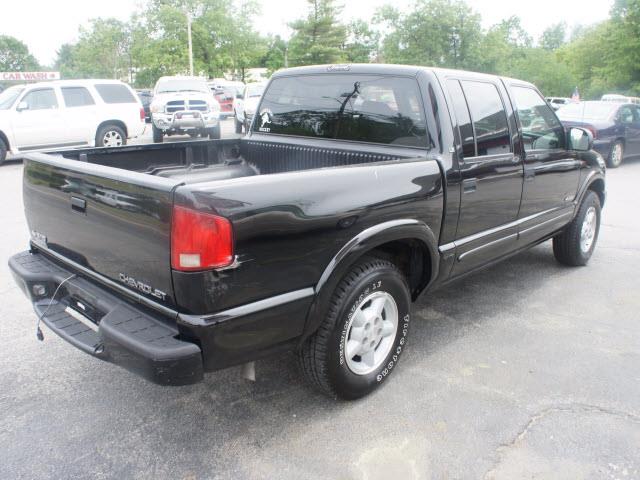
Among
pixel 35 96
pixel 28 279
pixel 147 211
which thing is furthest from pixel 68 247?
pixel 35 96

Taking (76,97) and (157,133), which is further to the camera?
(157,133)

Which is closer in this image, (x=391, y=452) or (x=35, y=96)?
(x=391, y=452)

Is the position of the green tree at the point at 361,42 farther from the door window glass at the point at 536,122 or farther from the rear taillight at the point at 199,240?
the rear taillight at the point at 199,240

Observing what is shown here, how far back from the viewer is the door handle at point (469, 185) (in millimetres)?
3404

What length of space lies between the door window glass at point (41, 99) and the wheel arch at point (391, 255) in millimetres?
11676

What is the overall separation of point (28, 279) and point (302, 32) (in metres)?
47.6

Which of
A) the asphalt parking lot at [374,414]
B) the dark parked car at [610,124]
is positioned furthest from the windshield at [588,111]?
the asphalt parking lot at [374,414]

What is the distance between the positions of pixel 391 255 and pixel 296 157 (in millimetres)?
1183

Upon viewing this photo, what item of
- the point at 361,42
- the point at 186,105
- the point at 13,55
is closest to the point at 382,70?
the point at 186,105

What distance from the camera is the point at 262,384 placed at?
10.5ft

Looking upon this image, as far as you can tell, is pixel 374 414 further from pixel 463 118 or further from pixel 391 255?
pixel 463 118

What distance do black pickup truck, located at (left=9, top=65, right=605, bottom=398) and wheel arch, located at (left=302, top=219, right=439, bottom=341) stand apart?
0.04 feet

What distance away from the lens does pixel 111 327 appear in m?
2.34

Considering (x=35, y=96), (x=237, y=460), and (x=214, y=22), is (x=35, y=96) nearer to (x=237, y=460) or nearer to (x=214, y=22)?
(x=237, y=460)
